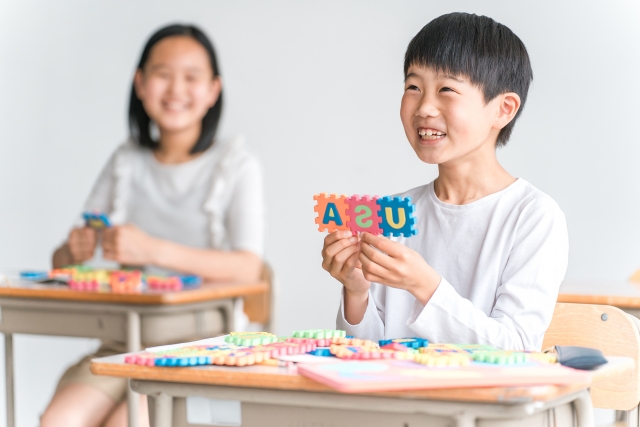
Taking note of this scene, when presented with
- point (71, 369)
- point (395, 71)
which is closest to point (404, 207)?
point (71, 369)

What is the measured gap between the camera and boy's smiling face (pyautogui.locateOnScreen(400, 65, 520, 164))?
143cm

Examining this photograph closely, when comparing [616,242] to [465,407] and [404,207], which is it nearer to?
[404,207]

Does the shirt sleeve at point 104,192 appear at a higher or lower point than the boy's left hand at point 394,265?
higher

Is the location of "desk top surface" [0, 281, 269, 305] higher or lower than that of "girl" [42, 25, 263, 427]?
lower

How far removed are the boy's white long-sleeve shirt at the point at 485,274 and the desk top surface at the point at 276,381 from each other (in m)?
0.27

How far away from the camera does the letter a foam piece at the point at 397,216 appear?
3.93 feet

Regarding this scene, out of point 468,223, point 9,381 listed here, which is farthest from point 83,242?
point 468,223

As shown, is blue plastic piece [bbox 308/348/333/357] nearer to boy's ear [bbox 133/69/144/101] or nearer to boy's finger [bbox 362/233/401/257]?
boy's finger [bbox 362/233/401/257]

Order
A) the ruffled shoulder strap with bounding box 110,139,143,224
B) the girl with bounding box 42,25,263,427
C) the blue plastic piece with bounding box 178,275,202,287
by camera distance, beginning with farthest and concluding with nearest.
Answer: the ruffled shoulder strap with bounding box 110,139,143,224 → the girl with bounding box 42,25,263,427 → the blue plastic piece with bounding box 178,275,202,287

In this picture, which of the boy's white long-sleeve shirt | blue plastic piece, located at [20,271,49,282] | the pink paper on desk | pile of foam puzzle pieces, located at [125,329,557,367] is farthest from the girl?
the pink paper on desk

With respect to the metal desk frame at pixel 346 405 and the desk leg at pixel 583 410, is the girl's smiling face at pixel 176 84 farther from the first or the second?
the desk leg at pixel 583 410

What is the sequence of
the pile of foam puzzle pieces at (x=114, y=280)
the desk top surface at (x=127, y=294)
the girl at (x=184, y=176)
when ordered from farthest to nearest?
the girl at (x=184, y=176) < the pile of foam puzzle pieces at (x=114, y=280) < the desk top surface at (x=127, y=294)

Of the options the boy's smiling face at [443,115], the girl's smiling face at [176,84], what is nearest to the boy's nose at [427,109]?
the boy's smiling face at [443,115]

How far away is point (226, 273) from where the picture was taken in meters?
2.65
